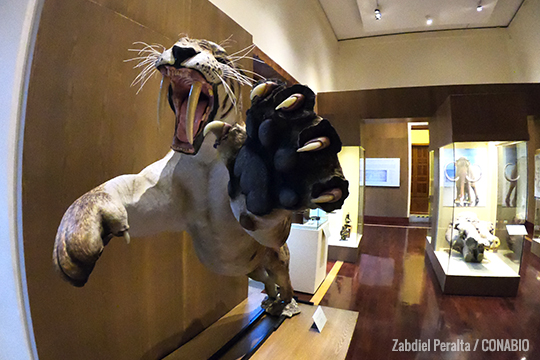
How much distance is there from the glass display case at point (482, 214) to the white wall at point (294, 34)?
66.8 inches

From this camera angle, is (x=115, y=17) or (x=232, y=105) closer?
(x=232, y=105)

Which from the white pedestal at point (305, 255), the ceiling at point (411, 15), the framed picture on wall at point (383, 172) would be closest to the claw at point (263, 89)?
the white pedestal at point (305, 255)

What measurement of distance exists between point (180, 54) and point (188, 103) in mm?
90

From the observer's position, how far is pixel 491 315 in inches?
96.0

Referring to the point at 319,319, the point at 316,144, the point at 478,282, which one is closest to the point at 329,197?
the point at 316,144

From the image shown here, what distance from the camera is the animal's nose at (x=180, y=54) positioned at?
61cm

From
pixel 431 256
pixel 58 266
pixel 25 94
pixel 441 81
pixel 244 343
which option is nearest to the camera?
pixel 58 266

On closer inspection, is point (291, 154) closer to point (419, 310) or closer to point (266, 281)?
point (266, 281)

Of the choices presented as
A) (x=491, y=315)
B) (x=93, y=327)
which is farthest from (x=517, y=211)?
(x=93, y=327)

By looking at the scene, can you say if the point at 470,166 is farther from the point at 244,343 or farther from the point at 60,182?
the point at 60,182

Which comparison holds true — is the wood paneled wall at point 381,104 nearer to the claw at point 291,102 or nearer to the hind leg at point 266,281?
the hind leg at point 266,281

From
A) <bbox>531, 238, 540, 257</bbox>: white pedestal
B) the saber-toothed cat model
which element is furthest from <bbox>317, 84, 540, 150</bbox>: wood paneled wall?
the saber-toothed cat model

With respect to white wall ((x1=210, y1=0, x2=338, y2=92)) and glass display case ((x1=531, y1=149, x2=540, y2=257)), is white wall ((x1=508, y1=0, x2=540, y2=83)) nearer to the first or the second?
glass display case ((x1=531, y1=149, x2=540, y2=257))

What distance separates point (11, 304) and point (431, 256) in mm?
3842
